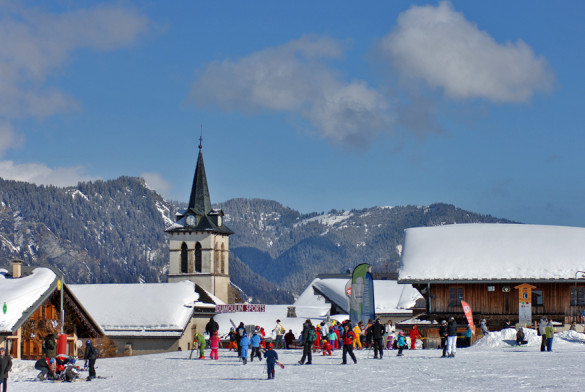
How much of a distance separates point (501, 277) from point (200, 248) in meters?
45.7

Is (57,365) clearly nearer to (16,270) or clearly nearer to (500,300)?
(16,270)

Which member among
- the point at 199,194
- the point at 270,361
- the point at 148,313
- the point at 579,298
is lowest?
the point at 270,361

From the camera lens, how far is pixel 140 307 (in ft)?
253

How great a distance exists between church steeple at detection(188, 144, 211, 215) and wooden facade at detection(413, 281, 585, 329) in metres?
44.9

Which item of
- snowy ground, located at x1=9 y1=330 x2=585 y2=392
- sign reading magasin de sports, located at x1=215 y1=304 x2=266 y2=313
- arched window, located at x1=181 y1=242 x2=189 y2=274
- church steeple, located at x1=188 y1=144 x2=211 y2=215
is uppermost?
church steeple, located at x1=188 y1=144 x2=211 y2=215

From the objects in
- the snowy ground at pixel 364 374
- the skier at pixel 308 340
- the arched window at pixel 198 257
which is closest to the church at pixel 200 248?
the arched window at pixel 198 257

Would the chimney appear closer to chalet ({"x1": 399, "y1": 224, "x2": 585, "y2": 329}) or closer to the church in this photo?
chalet ({"x1": 399, "y1": 224, "x2": 585, "y2": 329})

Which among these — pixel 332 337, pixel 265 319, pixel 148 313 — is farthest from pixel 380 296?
pixel 332 337

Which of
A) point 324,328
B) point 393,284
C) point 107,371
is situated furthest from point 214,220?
point 107,371

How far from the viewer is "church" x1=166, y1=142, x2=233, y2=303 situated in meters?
96.7

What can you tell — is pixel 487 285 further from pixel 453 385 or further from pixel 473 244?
pixel 453 385

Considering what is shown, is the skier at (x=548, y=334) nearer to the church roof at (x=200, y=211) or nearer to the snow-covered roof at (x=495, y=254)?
the snow-covered roof at (x=495, y=254)

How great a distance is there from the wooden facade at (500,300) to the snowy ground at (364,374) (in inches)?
532

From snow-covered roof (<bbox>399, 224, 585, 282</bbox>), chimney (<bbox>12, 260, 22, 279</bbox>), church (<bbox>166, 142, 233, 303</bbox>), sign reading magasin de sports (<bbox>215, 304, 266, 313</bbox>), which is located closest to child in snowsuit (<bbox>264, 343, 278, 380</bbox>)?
chimney (<bbox>12, 260, 22, 279</bbox>)
